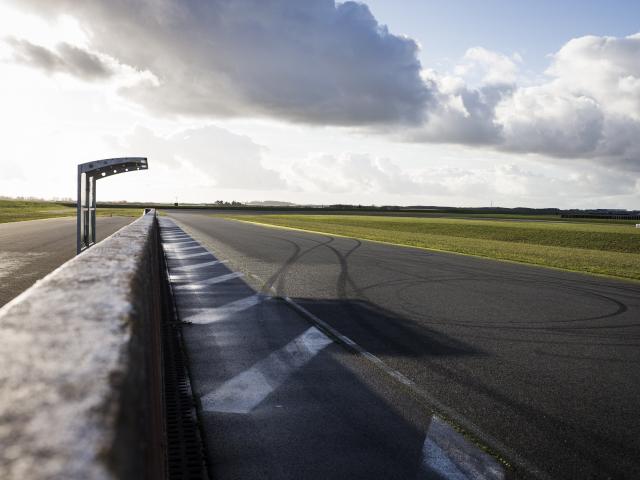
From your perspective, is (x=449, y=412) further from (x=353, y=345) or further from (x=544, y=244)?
(x=544, y=244)

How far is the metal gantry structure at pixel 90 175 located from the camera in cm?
1430

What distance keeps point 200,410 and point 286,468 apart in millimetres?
1278

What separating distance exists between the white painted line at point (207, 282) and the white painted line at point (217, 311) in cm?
194

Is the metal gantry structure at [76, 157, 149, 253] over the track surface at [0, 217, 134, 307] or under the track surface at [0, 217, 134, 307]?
over

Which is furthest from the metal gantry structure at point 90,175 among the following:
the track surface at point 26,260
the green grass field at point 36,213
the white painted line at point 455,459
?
the green grass field at point 36,213

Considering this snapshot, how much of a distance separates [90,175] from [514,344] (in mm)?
13450

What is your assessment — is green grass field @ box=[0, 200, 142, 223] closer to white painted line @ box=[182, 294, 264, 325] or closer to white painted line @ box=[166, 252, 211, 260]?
white painted line @ box=[166, 252, 211, 260]

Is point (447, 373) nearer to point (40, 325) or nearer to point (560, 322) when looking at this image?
point (560, 322)

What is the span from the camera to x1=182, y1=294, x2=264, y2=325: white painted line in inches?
333

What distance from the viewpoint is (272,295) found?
1062 centimetres

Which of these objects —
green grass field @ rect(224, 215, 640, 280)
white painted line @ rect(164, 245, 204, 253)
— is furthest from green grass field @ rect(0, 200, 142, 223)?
green grass field @ rect(224, 215, 640, 280)

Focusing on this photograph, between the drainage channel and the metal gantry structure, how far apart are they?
861 centimetres

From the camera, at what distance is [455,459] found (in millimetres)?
3895

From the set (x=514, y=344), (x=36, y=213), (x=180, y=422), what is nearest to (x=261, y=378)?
(x=180, y=422)
